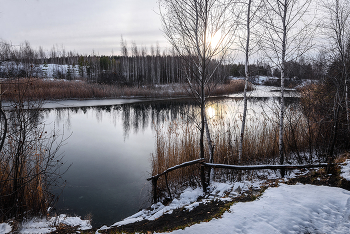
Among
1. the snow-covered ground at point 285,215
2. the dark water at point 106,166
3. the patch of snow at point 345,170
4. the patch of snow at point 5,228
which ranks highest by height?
the patch of snow at point 345,170

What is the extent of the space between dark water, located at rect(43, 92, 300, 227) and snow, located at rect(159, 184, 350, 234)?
260 centimetres

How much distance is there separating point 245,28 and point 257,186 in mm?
3977

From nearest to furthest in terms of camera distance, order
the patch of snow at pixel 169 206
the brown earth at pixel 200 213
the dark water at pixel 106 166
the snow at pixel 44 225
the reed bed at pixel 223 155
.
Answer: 1. the brown earth at pixel 200 213
2. the snow at pixel 44 225
3. the patch of snow at pixel 169 206
4. the dark water at pixel 106 166
5. the reed bed at pixel 223 155

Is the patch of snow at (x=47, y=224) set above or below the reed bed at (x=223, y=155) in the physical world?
below

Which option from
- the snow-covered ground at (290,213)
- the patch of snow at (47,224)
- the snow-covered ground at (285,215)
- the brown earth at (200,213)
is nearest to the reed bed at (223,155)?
the brown earth at (200,213)

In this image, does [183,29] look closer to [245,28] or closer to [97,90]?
[245,28]

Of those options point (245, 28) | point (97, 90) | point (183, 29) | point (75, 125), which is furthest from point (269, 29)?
point (97, 90)

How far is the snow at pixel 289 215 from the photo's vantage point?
8.48 ft

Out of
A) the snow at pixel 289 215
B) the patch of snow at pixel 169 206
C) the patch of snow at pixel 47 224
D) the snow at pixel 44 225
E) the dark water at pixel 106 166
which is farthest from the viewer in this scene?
the dark water at pixel 106 166

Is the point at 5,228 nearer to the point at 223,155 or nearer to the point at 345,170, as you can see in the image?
the point at 223,155

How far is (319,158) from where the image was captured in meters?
6.46

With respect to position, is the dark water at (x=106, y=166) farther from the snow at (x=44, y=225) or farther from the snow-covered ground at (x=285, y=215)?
the snow-covered ground at (x=285, y=215)

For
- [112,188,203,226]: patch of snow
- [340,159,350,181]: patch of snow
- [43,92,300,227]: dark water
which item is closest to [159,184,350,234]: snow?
[340,159,350,181]: patch of snow

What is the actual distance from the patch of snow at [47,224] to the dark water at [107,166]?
0.44 metres
